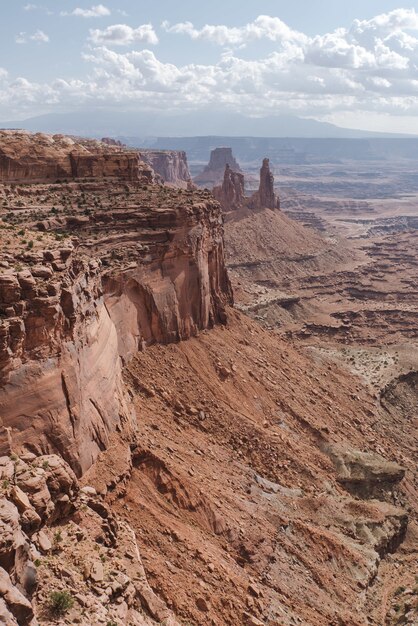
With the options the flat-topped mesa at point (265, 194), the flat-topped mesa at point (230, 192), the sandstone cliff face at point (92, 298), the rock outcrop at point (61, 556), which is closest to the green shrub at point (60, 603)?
the rock outcrop at point (61, 556)

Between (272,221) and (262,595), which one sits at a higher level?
(272,221)

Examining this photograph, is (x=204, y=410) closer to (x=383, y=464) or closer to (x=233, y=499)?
(x=233, y=499)

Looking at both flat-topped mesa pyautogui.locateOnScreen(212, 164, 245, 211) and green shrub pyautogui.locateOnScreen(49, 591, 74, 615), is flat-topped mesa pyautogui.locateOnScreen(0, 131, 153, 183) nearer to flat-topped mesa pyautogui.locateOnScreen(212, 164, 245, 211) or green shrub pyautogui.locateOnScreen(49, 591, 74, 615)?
green shrub pyautogui.locateOnScreen(49, 591, 74, 615)

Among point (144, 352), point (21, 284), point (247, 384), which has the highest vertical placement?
point (21, 284)

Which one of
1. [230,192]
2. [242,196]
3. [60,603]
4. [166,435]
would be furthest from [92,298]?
[242,196]

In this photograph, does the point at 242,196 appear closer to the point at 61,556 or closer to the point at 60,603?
the point at 61,556

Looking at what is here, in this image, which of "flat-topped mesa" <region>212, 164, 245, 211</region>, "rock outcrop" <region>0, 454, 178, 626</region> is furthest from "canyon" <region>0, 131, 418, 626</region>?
"flat-topped mesa" <region>212, 164, 245, 211</region>

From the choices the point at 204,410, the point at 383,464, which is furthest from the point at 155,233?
the point at 383,464

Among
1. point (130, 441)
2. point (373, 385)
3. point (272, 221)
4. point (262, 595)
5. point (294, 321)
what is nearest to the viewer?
point (262, 595)
